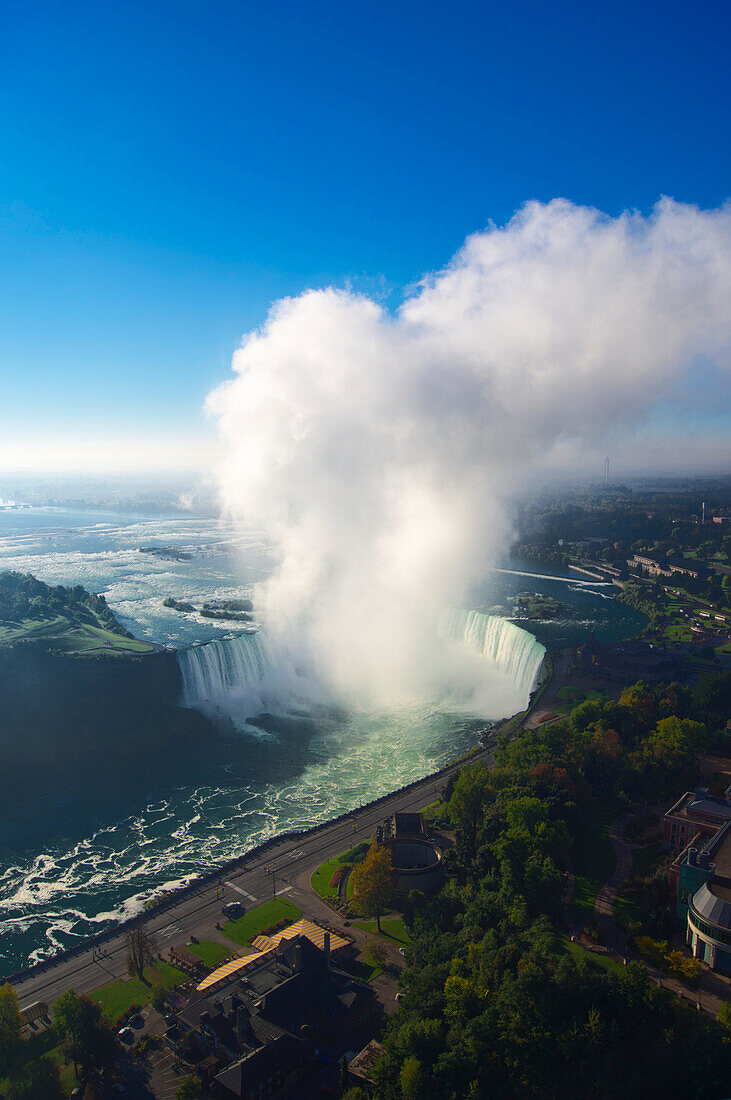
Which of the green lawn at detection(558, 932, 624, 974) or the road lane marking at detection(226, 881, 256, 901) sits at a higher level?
the green lawn at detection(558, 932, 624, 974)

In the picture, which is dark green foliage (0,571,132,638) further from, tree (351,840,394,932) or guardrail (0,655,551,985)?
tree (351,840,394,932)

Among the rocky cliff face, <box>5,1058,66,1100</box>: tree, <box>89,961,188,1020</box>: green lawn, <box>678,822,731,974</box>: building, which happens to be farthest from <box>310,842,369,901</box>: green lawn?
the rocky cliff face

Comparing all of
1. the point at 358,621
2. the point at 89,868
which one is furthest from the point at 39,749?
the point at 358,621

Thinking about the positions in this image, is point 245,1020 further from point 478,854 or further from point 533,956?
point 478,854

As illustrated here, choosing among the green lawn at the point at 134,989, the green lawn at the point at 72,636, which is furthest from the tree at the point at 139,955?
the green lawn at the point at 72,636

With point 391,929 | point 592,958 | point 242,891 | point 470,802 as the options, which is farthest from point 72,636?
point 592,958

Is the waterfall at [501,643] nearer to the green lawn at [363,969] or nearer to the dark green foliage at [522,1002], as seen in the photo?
the dark green foliage at [522,1002]
